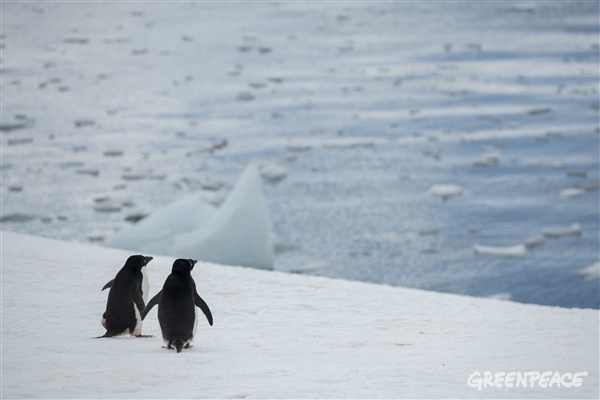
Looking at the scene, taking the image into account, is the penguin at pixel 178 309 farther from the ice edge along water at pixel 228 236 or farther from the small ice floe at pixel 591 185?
the small ice floe at pixel 591 185

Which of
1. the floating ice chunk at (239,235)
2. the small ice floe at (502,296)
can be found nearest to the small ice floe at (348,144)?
the floating ice chunk at (239,235)

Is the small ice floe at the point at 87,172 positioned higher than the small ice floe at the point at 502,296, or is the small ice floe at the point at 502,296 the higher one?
the small ice floe at the point at 502,296

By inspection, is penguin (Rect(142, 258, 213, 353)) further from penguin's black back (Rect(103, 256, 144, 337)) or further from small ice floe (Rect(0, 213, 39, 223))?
small ice floe (Rect(0, 213, 39, 223))

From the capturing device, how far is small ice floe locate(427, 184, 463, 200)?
7695 mm

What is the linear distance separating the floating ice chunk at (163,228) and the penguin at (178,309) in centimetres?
371

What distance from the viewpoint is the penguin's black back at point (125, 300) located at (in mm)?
2691

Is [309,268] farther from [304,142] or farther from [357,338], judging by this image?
[304,142]

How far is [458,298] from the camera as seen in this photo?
378 centimetres

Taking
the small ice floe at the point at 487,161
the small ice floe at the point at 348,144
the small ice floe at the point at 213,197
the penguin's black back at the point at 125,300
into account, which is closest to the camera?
the penguin's black back at the point at 125,300

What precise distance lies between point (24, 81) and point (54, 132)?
8.60 ft

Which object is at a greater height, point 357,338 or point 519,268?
point 357,338

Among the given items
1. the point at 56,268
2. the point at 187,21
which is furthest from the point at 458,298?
the point at 187,21

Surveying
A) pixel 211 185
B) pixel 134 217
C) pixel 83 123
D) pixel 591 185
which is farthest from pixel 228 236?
pixel 83 123

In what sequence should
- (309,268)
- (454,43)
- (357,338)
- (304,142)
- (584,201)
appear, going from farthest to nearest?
1. (454,43)
2. (304,142)
3. (584,201)
4. (309,268)
5. (357,338)
